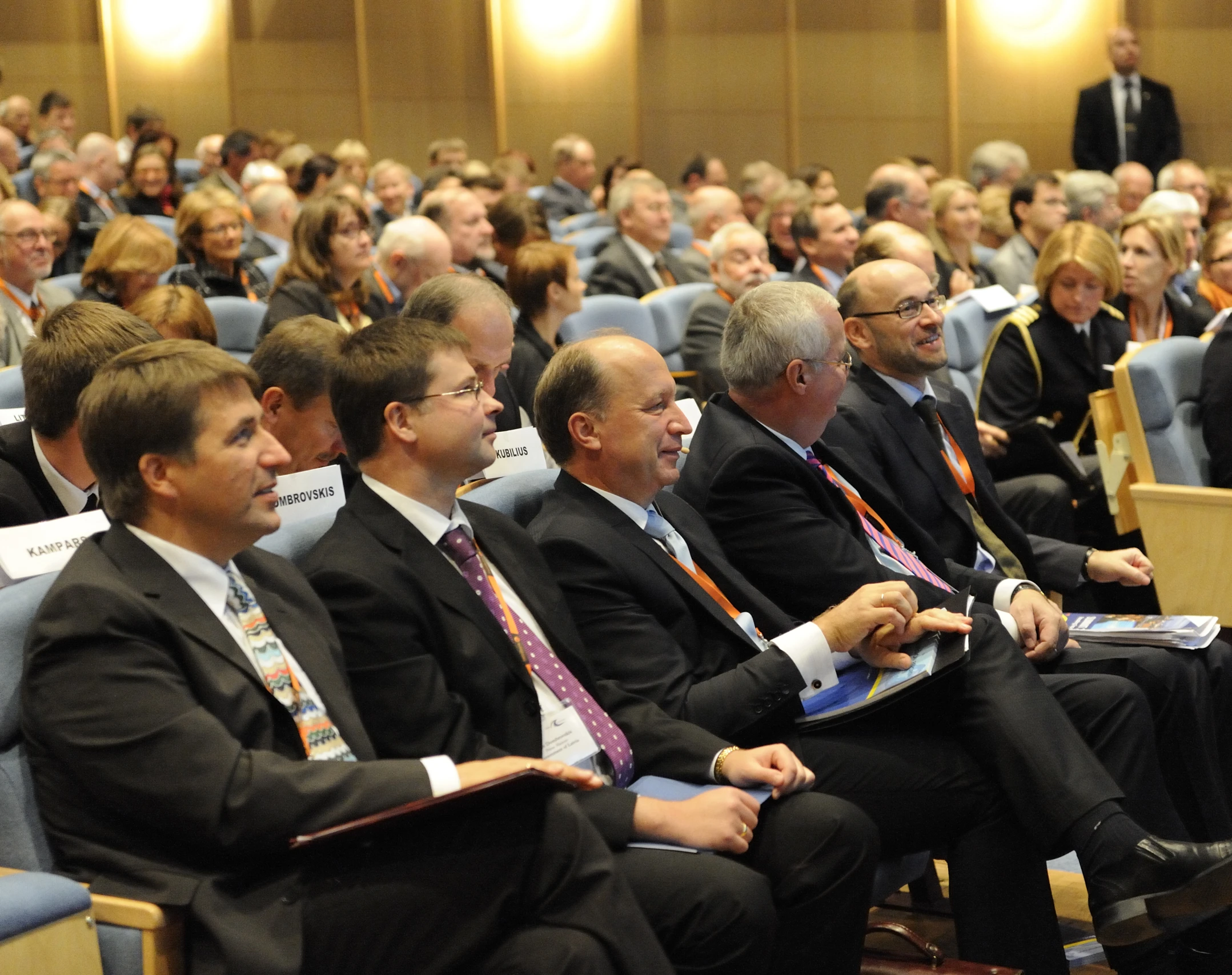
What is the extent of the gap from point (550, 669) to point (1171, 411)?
2434mm

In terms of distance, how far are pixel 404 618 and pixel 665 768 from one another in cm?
47

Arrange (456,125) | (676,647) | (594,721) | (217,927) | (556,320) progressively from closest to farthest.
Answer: (217,927) → (594,721) → (676,647) → (556,320) → (456,125)

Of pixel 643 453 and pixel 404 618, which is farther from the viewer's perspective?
pixel 643 453

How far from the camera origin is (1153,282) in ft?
16.4

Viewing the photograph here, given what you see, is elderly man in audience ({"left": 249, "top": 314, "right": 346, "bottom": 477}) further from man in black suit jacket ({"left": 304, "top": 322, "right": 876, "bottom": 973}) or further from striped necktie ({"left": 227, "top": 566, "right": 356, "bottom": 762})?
striped necktie ({"left": 227, "top": 566, "right": 356, "bottom": 762})

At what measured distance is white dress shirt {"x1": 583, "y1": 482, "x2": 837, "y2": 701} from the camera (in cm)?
232

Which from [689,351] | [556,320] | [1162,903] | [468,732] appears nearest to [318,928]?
[468,732]

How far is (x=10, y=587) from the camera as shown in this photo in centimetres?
187

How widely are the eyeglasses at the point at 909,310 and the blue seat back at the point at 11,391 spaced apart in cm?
191

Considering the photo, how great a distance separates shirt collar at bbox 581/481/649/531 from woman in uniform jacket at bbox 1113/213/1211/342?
304cm

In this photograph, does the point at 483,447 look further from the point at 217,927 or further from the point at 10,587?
the point at 217,927

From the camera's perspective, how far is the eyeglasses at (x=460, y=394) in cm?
215

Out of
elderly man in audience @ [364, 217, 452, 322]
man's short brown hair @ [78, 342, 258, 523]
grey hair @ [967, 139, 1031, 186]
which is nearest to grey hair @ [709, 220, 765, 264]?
elderly man in audience @ [364, 217, 452, 322]

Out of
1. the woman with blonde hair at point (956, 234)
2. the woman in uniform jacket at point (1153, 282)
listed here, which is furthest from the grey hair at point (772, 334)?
the woman with blonde hair at point (956, 234)
